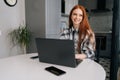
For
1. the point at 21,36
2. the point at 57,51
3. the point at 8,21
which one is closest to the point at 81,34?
the point at 57,51

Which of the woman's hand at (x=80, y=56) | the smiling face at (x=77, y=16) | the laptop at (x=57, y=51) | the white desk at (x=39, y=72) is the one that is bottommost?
the white desk at (x=39, y=72)

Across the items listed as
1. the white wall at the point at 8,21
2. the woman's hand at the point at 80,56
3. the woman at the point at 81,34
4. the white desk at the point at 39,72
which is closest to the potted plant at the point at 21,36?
the white wall at the point at 8,21

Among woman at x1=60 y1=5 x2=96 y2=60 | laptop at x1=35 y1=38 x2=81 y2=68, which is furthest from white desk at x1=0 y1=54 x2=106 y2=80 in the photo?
woman at x1=60 y1=5 x2=96 y2=60

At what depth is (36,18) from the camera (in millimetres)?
3324

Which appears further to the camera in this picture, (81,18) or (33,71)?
(81,18)

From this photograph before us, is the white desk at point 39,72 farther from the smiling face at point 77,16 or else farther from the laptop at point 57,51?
the smiling face at point 77,16

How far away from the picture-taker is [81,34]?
5.80 ft

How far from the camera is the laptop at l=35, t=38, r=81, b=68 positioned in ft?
4.11

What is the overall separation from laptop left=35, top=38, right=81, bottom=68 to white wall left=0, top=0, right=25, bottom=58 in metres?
1.89

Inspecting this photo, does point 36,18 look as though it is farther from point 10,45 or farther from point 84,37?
point 84,37

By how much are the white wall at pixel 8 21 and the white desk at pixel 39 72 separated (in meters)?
1.71

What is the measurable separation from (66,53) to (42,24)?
2069 mm

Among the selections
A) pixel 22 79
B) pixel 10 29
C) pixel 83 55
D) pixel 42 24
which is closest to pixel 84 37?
pixel 83 55

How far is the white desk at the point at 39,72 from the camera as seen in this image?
1.09 m
